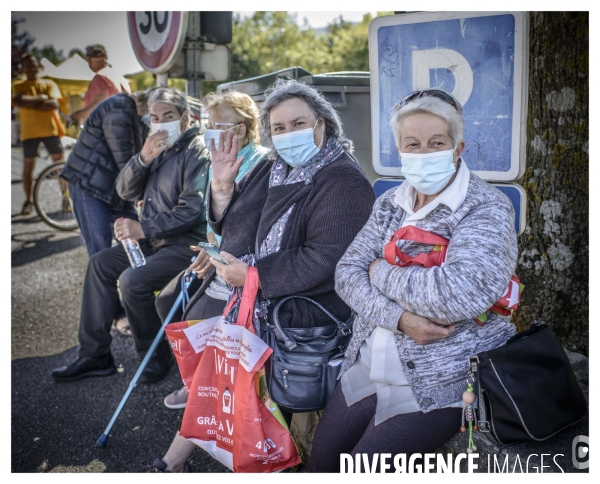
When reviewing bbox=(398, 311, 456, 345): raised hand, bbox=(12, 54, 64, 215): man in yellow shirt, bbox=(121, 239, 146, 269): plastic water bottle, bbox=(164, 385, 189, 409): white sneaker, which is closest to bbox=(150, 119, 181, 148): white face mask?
bbox=(121, 239, 146, 269): plastic water bottle

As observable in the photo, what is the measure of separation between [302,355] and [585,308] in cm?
140

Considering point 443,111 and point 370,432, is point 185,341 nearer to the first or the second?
point 370,432

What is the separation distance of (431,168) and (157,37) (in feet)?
11.7

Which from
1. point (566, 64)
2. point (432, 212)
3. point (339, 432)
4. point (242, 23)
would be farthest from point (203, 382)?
point (242, 23)

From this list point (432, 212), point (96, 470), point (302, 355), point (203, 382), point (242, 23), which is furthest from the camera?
point (242, 23)

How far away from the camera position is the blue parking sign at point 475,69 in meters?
2.35

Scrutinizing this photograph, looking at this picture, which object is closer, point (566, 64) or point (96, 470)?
point (566, 64)

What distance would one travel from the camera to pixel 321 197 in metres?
2.65

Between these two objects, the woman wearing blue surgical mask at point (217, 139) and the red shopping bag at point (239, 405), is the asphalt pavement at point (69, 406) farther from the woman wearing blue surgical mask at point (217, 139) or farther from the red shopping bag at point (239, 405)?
the red shopping bag at point (239, 405)

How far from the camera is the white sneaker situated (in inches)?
147

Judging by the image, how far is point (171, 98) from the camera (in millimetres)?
4172

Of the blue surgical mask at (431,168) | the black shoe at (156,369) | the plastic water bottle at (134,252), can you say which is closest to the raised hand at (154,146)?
the plastic water bottle at (134,252)

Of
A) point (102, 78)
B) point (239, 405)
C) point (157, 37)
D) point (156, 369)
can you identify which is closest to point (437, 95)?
point (239, 405)

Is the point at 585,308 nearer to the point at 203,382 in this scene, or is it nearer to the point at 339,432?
the point at 339,432
